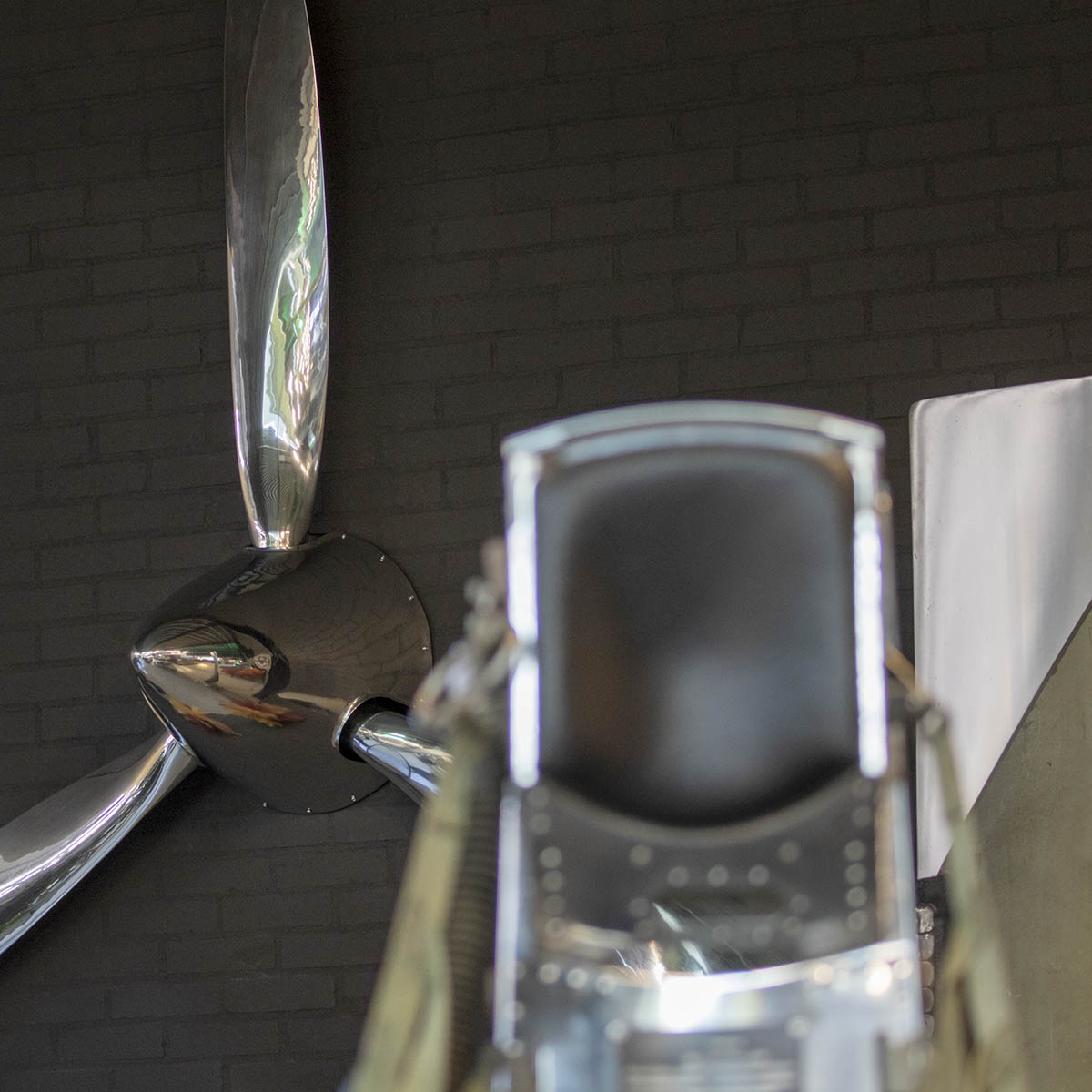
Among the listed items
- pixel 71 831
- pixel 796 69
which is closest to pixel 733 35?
pixel 796 69

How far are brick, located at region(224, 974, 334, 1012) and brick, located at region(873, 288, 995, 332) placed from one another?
1.80 m

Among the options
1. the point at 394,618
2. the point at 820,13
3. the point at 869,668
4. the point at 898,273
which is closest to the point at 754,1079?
the point at 869,668

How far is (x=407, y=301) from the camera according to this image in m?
3.48

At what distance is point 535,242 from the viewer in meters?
3.42

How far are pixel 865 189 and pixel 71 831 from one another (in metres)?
2.09

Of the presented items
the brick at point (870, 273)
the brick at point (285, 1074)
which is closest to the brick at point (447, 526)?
the brick at point (870, 273)

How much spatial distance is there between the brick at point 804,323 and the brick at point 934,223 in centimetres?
16

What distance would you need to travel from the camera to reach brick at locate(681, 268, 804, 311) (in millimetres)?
3289

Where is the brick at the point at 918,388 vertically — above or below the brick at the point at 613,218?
below

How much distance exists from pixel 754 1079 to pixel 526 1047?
0.19 m

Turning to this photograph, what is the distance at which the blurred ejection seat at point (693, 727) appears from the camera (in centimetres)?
133

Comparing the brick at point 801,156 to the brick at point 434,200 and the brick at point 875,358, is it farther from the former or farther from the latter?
the brick at point 434,200

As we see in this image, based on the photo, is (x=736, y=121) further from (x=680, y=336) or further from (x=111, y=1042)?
(x=111, y=1042)

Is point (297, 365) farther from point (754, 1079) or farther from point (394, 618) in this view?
point (754, 1079)
